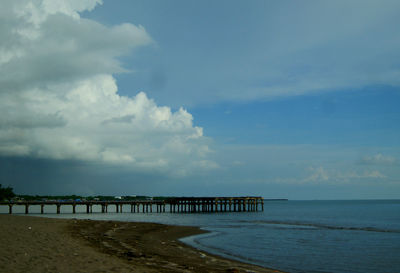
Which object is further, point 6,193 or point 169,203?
point 6,193

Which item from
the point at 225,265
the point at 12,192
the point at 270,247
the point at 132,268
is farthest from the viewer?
the point at 12,192

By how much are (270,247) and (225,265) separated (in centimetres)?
1001

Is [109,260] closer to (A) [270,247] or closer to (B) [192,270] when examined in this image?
(B) [192,270]

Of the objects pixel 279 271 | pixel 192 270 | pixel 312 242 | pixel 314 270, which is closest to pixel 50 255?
pixel 192 270

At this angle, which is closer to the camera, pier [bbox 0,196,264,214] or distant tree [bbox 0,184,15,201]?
pier [bbox 0,196,264,214]

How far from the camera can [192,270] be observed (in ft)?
47.1

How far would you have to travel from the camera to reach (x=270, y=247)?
85.4ft

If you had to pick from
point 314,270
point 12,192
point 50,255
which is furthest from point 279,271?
point 12,192

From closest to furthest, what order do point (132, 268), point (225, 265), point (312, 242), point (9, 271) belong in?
point (9, 271) → point (132, 268) → point (225, 265) → point (312, 242)

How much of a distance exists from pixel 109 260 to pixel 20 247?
4.11 m

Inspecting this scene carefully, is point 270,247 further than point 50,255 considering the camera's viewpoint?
Yes

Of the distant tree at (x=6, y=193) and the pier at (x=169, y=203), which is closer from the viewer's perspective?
the pier at (x=169, y=203)

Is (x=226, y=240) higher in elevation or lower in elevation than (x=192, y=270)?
lower

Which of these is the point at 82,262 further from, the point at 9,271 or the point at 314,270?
the point at 314,270
